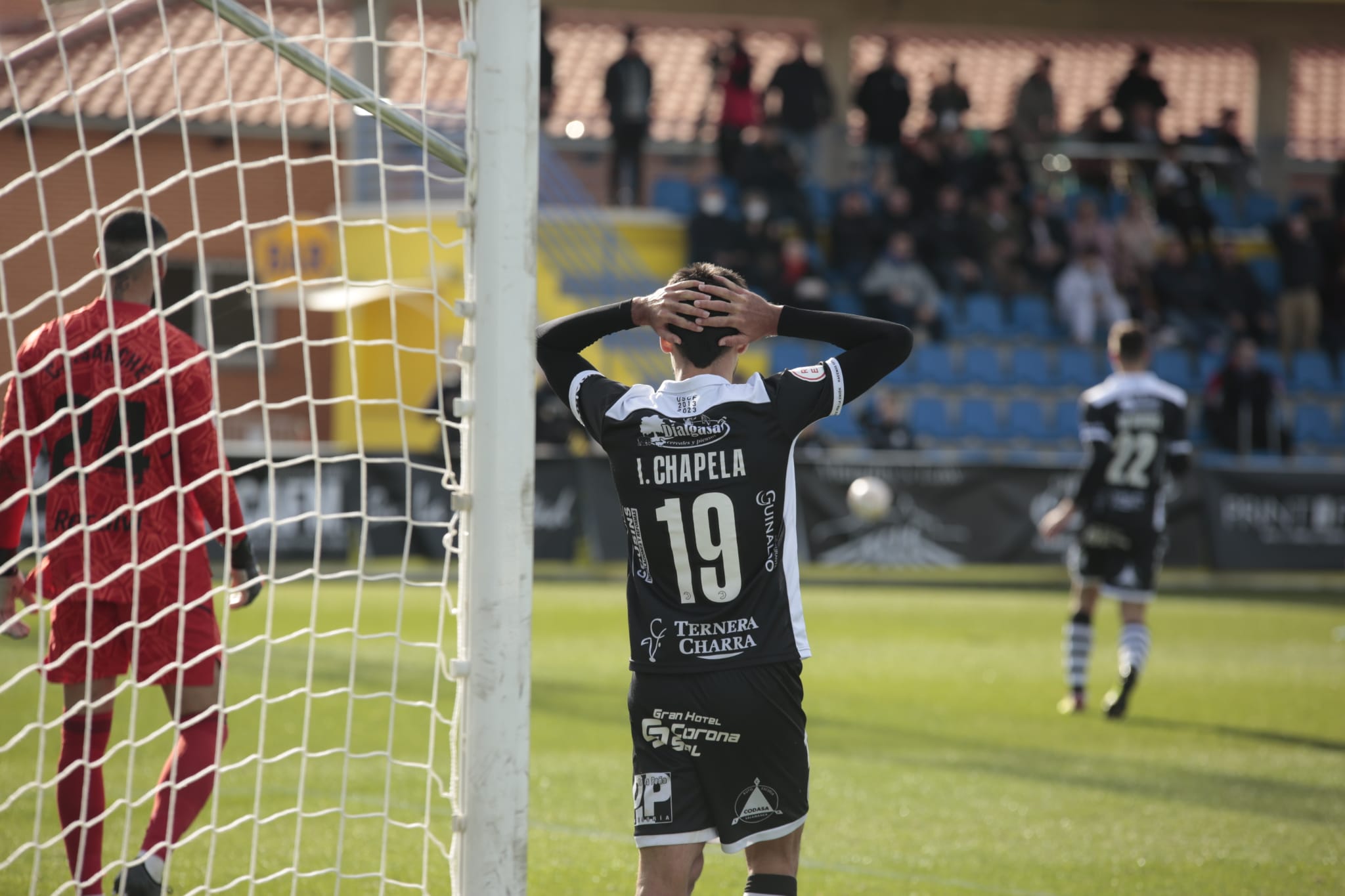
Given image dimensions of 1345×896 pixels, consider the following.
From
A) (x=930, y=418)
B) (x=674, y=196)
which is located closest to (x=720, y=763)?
(x=930, y=418)

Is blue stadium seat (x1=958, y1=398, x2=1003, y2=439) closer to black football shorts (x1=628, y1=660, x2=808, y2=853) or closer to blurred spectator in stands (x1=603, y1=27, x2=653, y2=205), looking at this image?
blurred spectator in stands (x1=603, y1=27, x2=653, y2=205)

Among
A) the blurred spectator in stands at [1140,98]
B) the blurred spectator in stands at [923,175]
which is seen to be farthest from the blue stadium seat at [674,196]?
the blurred spectator in stands at [1140,98]

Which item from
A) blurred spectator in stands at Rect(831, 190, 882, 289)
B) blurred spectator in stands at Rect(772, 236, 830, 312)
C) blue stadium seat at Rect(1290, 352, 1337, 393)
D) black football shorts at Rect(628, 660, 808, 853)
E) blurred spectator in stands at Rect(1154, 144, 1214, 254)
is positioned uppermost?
blurred spectator in stands at Rect(1154, 144, 1214, 254)

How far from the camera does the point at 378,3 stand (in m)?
21.4

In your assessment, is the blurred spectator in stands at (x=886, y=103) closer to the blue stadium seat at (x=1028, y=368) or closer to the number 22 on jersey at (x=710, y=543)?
the blue stadium seat at (x=1028, y=368)

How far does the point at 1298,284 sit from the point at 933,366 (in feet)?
19.4

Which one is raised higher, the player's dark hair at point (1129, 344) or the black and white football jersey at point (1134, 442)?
the player's dark hair at point (1129, 344)

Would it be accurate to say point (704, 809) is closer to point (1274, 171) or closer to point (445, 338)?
point (445, 338)

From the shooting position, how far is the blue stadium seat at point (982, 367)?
1991 centimetres

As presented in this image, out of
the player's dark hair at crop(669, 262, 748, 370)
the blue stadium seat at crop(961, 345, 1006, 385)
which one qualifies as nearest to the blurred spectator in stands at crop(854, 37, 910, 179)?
the blue stadium seat at crop(961, 345, 1006, 385)

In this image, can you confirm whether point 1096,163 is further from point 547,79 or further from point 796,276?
point 547,79

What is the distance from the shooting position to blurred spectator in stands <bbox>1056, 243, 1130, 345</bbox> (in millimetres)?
20344

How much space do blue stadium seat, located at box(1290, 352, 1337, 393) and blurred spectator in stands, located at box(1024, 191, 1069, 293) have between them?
3690 mm

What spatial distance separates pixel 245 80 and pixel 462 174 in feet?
64.9
